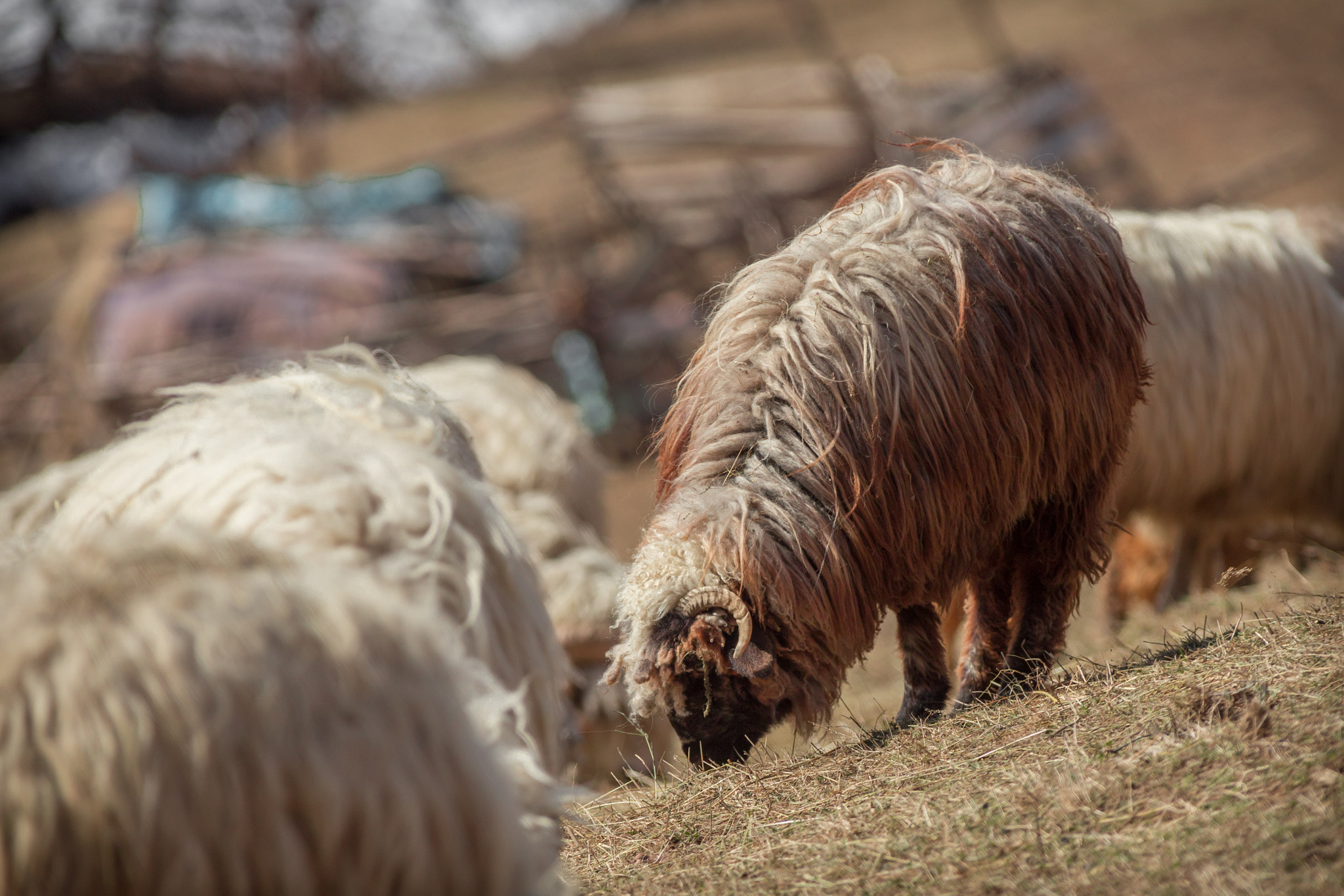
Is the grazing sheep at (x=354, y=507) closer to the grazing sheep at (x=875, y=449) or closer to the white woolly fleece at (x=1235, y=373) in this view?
the grazing sheep at (x=875, y=449)

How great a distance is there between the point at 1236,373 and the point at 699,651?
11.3ft

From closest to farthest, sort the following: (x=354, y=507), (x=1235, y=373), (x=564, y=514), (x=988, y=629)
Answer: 1. (x=354, y=507)
2. (x=988, y=629)
3. (x=1235, y=373)
4. (x=564, y=514)

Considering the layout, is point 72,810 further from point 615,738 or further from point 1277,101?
point 1277,101

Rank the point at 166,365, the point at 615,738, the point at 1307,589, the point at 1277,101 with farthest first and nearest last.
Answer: the point at 1277,101, the point at 166,365, the point at 615,738, the point at 1307,589

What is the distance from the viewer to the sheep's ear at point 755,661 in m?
3.02

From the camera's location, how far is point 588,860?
2.89 m

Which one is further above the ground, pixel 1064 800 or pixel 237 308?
pixel 237 308

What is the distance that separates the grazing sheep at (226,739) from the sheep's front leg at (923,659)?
6.99ft

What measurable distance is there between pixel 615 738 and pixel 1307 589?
121 inches

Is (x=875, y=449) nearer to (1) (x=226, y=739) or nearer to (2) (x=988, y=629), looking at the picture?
(2) (x=988, y=629)

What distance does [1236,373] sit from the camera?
5129 mm

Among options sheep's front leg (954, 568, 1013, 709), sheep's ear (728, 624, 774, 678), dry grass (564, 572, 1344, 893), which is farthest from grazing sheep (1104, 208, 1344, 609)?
sheep's ear (728, 624, 774, 678)


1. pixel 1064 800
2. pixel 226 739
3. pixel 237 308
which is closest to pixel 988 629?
pixel 1064 800

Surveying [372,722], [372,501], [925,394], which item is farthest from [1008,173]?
[372,722]
